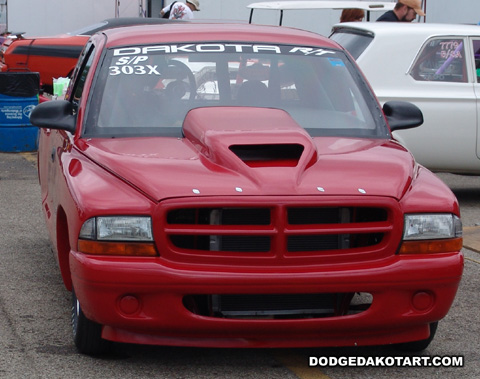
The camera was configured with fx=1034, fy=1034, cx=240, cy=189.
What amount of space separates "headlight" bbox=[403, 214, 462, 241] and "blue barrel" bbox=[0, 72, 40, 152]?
9399mm

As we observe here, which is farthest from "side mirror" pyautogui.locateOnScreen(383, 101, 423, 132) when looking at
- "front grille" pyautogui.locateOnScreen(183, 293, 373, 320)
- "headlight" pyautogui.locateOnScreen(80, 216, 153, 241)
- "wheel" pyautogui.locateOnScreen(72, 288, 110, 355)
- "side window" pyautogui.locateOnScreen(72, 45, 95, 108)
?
"wheel" pyautogui.locateOnScreen(72, 288, 110, 355)

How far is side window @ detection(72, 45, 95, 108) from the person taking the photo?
19.6 ft

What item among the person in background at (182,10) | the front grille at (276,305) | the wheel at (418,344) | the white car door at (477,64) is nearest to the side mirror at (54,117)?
the front grille at (276,305)

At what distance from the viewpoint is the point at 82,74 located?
244 inches

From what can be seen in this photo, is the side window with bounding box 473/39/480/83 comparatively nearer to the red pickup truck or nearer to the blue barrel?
the red pickup truck

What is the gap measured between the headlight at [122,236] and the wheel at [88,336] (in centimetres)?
44

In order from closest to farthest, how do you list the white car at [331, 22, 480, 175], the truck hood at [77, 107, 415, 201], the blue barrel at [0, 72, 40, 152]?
the truck hood at [77, 107, 415, 201]
the white car at [331, 22, 480, 175]
the blue barrel at [0, 72, 40, 152]

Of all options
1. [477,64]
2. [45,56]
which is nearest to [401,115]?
[477,64]

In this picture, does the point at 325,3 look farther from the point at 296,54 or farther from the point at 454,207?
the point at 454,207

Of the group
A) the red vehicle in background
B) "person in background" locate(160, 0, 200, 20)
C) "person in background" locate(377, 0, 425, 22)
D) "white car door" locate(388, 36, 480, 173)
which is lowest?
the red vehicle in background

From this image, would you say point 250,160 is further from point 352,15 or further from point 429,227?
point 352,15

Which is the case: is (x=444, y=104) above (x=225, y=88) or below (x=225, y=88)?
below

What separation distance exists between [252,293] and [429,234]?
84cm

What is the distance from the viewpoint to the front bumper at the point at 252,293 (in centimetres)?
429
